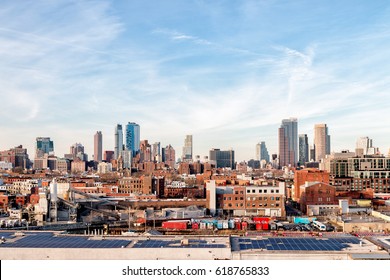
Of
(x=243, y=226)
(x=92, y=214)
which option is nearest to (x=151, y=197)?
(x=92, y=214)

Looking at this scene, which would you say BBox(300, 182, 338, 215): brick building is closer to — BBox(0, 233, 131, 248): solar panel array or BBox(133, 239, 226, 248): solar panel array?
BBox(133, 239, 226, 248): solar panel array

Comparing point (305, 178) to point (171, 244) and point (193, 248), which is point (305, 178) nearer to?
→ point (171, 244)

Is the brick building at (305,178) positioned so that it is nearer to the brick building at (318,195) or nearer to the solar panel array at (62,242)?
the brick building at (318,195)

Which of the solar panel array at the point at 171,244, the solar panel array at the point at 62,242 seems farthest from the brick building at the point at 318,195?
the solar panel array at the point at 62,242

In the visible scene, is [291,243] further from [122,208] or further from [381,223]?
[122,208]

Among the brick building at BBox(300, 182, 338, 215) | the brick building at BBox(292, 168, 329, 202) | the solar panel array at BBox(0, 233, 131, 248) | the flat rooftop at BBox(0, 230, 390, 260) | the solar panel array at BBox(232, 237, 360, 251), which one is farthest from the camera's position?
the brick building at BBox(292, 168, 329, 202)

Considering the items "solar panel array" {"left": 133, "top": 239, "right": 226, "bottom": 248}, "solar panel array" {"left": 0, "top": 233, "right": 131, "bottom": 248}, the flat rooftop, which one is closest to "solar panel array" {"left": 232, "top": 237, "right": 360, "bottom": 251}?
the flat rooftop
